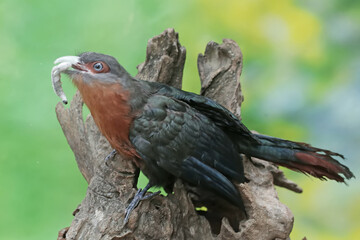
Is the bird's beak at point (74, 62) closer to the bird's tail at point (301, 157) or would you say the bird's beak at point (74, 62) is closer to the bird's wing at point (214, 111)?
the bird's wing at point (214, 111)

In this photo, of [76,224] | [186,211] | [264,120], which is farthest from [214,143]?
[264,120]

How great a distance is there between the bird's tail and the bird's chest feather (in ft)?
2.32

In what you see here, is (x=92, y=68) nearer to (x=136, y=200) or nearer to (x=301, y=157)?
(x=136, y=200)

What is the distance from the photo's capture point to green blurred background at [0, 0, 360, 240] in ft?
12.6

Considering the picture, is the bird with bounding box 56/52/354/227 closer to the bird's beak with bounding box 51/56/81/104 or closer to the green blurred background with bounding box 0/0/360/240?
the bird's beak with bounding box 51/56/81/104

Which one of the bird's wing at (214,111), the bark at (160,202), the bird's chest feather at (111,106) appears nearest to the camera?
the bird's chest feather at (111,106)

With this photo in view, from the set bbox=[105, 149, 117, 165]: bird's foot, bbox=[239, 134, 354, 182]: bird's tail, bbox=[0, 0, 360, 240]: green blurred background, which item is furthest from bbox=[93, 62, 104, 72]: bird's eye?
bbox=[0, 0, 360, 240]: green blurred background

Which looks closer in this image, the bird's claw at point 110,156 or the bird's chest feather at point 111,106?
the bird's chest feather at point 111,106

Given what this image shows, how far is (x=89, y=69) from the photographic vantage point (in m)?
2.52

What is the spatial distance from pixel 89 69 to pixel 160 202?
79 centimetres

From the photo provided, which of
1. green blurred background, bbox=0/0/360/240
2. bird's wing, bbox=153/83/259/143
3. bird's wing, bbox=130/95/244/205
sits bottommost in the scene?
bird's wing, bbox=130/95/244/205

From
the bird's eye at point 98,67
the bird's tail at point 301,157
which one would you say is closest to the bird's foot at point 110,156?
the bird's eye at point 98,67

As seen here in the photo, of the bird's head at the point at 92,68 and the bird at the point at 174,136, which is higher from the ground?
the bird's head at the point at 92,68

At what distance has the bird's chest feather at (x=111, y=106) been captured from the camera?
2.49 metres
